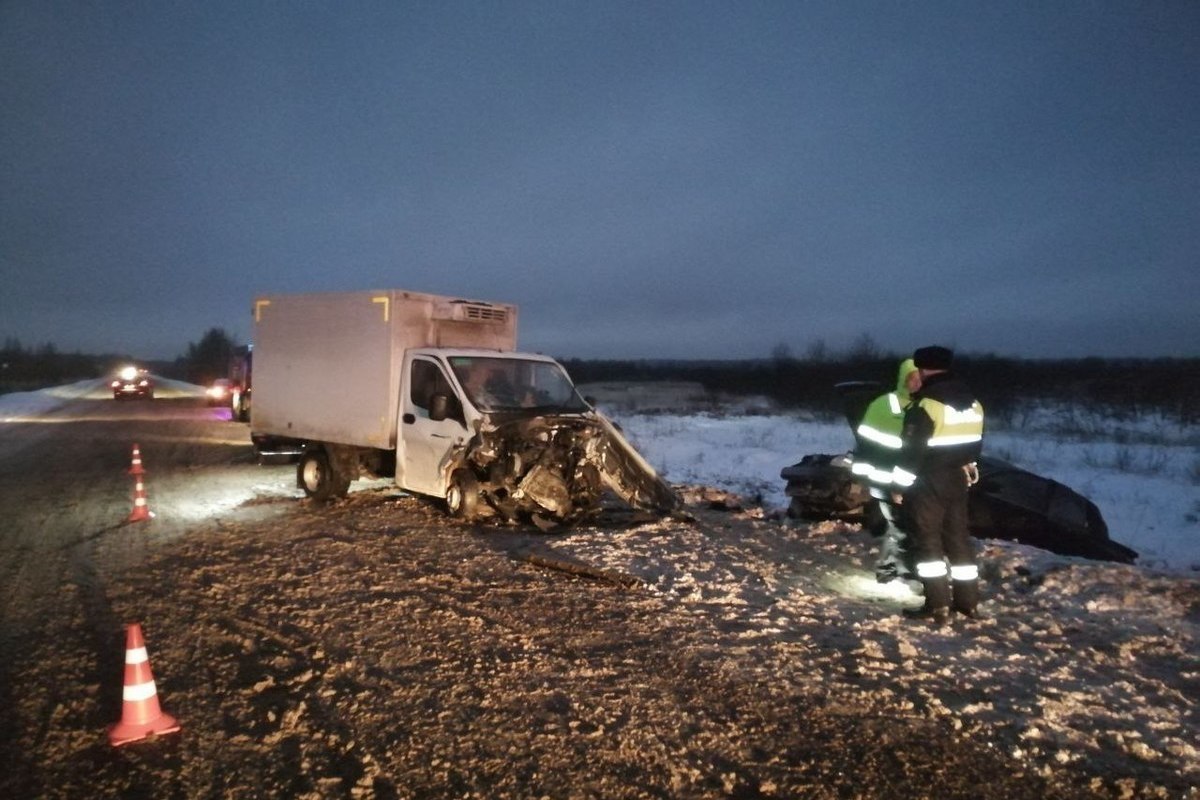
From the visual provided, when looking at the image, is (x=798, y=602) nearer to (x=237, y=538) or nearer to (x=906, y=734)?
(x=906, y=734)

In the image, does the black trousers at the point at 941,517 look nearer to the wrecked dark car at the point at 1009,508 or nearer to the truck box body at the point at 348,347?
the wrecked dark car at the point at 1009,508

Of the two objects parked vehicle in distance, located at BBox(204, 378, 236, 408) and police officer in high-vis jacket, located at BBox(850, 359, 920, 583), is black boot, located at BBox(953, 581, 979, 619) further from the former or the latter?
parked vehicle in distance, located at BBox(204, 378, 236, 408)

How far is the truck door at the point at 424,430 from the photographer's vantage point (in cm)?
956

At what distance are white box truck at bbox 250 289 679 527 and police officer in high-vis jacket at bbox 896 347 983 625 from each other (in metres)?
4.14

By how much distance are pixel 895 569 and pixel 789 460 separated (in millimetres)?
10016

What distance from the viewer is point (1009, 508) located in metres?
9.71

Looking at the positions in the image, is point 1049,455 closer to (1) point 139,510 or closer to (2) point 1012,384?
(1) point 139,510

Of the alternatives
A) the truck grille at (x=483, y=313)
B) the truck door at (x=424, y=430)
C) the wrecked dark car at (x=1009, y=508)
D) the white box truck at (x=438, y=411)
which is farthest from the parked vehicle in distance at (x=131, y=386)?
the wrecked dark car at (x=1009, y=508)

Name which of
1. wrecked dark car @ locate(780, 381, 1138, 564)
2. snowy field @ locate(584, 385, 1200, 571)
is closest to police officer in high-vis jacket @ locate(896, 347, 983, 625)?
wrecked dark car @ locate(780, 381, 1138, 564)

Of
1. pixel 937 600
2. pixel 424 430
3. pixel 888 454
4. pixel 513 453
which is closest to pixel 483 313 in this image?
pixel 424 430

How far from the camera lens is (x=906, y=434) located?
6.20 metres

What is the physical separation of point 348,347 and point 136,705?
7032 mm

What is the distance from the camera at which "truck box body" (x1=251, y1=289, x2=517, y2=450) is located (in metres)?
10.2

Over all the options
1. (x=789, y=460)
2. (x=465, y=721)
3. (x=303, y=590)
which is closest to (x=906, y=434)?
(x=465, y=721)
